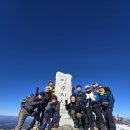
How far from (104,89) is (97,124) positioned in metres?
2.07

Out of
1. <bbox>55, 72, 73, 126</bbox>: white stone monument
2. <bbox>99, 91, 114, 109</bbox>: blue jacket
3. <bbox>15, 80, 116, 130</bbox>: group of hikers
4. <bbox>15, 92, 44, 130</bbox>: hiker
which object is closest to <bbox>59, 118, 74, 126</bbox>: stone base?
<bbox>55, 72, 73, 126</bbox>: white stone monument

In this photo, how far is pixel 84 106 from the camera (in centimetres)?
1034

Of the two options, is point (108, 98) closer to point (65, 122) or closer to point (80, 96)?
point (80, 96)

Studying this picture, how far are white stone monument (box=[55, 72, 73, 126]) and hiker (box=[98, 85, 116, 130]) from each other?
3149 mm

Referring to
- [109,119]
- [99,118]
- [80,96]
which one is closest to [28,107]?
[80,96]

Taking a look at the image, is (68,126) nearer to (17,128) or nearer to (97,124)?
(97,124)

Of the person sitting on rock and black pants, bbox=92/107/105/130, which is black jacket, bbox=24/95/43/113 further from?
black pants, bbox=92/107/105/130

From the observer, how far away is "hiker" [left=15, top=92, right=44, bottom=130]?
9.62 metres

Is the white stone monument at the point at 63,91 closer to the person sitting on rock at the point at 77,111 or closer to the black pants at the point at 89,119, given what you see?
the person sitting on rock at the point at 77,111

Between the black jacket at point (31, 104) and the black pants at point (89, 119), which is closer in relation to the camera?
the black jacket at point (31, 104)

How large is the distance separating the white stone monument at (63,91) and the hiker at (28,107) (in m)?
2.97

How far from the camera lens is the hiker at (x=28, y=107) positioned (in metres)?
9.62

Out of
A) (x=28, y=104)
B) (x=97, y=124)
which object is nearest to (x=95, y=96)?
(x=97, y=124)

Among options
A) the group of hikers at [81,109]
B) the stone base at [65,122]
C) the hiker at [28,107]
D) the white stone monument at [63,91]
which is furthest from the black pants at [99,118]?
the hiker at [28,107]
